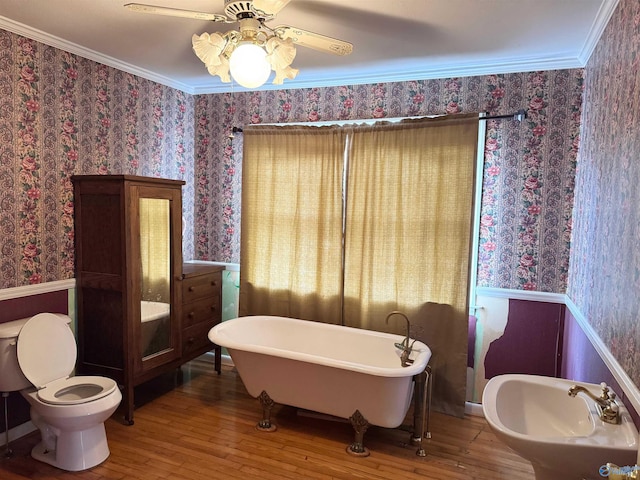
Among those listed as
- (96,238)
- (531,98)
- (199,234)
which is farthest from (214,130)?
(531,98)

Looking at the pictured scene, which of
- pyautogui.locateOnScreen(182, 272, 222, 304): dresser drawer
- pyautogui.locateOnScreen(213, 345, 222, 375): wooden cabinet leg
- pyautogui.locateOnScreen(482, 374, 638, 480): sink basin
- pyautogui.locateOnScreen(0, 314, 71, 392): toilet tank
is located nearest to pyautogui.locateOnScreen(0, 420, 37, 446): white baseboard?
pyautogui.locateOnScreen(0, 314, 71, 392): toilet tank

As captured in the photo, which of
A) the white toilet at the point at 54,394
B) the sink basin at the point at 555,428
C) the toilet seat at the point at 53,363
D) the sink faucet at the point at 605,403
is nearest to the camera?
the sink basin at the point at 555,428

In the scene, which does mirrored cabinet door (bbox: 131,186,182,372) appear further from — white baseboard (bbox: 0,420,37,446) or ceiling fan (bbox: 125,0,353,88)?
ceiling fan (bbox: 125,0,353,88)

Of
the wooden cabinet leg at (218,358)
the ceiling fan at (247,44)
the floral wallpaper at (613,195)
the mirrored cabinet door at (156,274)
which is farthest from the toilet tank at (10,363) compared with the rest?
the floral wallpaper at (613,195)

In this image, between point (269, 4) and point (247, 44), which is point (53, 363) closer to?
point (247, 44)

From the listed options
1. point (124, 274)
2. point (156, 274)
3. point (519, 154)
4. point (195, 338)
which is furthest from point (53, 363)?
point (519, 154)

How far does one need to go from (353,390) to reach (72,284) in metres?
2.04

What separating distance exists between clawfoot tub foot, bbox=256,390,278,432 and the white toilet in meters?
0.89

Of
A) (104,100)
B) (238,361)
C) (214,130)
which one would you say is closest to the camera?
(238,361)

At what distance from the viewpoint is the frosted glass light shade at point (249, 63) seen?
1.85m

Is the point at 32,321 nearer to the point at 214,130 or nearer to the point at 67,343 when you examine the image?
the point at 67,343

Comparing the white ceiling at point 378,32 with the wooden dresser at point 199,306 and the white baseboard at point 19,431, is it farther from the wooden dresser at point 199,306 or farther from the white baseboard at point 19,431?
the white baseboard at point 19,431

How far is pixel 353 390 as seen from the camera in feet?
9.12

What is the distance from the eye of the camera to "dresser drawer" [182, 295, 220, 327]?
11.8 ft
